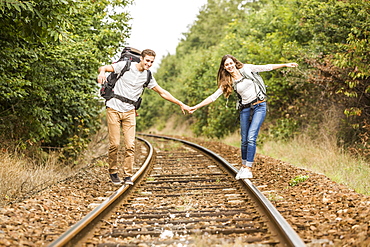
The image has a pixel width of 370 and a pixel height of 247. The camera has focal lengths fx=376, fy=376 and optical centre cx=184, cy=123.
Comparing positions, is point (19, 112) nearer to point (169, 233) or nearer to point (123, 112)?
point (123, 112)

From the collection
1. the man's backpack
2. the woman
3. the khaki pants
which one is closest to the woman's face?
the woman

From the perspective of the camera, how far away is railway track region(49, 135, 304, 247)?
3535 mm

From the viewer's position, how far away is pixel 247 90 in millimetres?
6418

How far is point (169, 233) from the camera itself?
12.6ft

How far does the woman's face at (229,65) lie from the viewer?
6.27 meters

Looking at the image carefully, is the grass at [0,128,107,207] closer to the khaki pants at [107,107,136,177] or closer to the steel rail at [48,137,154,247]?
the khaki pants at [107,107,136,177]

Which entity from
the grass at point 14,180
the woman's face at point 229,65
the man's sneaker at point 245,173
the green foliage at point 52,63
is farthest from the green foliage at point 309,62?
the grass at point 14,180

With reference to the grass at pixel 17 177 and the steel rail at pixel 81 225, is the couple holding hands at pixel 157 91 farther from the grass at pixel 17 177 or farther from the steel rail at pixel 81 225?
the grass at pixel 17 177

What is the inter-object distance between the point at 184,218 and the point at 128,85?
2.41 metres

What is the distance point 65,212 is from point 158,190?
1791 millimetres

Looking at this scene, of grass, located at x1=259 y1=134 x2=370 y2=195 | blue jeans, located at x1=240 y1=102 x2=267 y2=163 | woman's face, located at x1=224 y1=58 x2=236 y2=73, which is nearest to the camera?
woman's face, located at x1=224 y1=58 x2=236 y2=73

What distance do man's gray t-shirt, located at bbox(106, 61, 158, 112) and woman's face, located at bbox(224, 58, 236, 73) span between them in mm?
1361

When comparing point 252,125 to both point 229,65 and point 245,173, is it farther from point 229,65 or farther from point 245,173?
point 229,65

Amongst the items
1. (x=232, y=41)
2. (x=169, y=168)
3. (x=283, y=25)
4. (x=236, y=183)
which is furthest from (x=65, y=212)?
(x=232, y=41)
